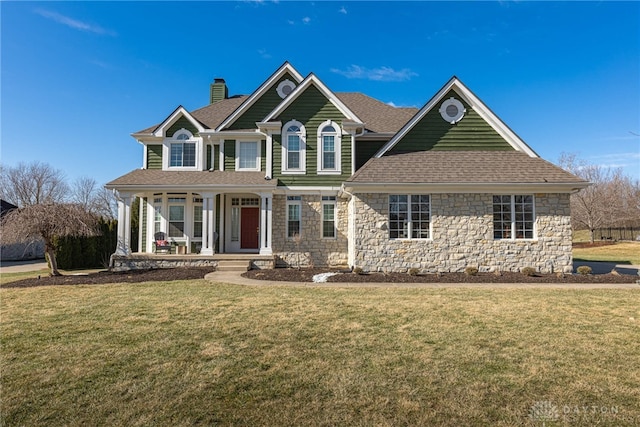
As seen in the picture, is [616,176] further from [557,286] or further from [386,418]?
[386,418]

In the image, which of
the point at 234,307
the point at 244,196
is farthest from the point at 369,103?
the point at 234,307

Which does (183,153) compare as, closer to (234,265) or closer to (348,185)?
(234,265)

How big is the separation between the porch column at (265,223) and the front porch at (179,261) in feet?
1.54

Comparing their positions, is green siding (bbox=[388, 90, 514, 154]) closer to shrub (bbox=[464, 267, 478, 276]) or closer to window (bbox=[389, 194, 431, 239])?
window (bbox=[389, 194, 431, 239])

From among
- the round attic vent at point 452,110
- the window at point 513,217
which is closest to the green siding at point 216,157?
the round attic vent at point 452,110

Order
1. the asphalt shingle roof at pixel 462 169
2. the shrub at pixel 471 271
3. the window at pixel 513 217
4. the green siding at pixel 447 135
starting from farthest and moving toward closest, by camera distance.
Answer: the green siding at pixel 447 135, the window at pixel 513 217, the asphalt shingle roof at pixel 462 169, the shrub at pixel 471 271

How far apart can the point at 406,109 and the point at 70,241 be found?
1912cm

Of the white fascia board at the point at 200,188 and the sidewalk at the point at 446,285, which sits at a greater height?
the white fascia board at the point at 200,188

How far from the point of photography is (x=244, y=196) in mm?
16781

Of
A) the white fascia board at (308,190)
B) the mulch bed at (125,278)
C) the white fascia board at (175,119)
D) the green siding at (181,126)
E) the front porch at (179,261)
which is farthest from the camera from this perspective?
the green siding at (181,126)

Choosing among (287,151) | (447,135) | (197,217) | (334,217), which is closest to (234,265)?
(197,217)

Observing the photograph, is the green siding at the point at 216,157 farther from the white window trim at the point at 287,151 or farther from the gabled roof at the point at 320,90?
the white window trim at the point at 287,151

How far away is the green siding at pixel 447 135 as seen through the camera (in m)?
14.2

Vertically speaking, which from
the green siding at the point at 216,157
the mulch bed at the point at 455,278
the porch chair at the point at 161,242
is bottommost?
the mulch bed at the point at 455,278
